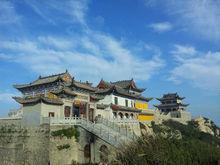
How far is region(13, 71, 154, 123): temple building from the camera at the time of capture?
31750 millimetres

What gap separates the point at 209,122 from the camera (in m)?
73.8

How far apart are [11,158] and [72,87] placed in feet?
33.7

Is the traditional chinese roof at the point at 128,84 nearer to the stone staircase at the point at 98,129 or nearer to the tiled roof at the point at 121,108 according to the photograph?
the tiled roof at the point at 121,108

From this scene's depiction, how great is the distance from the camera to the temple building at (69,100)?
31.8 metres

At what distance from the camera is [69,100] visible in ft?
111

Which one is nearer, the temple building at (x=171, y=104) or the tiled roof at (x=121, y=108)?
the tiled roof at (x=121, y=108)

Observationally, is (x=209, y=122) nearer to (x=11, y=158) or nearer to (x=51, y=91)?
(x=51, y=91)

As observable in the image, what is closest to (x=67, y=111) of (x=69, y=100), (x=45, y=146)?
(x=69, y=100)

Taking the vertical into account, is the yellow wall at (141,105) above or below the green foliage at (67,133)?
above

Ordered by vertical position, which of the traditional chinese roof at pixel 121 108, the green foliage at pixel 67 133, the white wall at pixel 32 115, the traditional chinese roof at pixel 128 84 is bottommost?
the green foliage at pixel 67 133

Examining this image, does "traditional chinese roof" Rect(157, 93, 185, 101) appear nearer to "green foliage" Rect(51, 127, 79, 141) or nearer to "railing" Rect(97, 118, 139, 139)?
"railing" Rect(97, 118, 139, 139)

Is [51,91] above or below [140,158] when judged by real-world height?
above

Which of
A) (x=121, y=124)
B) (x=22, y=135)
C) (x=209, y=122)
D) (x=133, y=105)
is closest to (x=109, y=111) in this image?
(x=121, y=124)

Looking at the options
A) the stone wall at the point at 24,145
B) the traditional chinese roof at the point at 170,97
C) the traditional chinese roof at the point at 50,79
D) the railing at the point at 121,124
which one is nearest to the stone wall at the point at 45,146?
the stone wall at the point at 24,145
